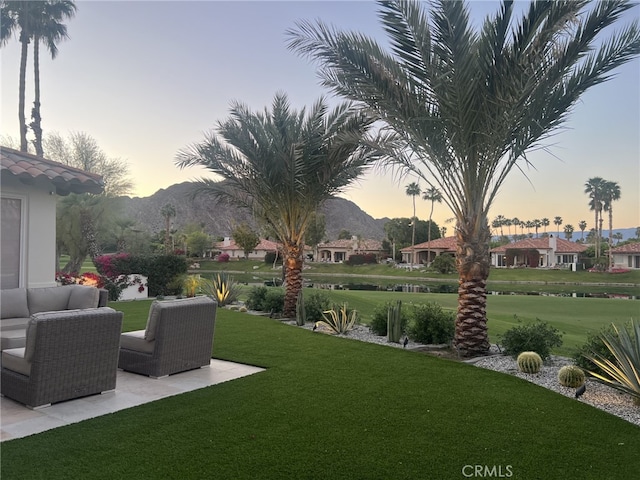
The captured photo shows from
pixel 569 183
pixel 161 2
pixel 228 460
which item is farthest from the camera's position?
pixel 569 183

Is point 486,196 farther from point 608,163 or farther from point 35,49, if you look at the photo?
point 35,49

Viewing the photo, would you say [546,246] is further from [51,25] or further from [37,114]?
[51,25]

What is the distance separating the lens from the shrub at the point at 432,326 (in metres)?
8.35

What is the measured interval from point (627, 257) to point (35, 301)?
66.9 metres

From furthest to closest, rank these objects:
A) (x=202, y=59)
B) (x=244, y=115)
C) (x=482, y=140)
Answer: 1. (x=202, y=59)
2. (x=244, y=115)
3. (x=482, y=140)

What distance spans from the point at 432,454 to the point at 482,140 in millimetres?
5350

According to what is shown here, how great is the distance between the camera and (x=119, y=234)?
1179 inches

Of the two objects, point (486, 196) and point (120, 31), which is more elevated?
point (120, 31)

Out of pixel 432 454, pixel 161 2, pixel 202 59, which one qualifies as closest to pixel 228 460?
pixel 432 454

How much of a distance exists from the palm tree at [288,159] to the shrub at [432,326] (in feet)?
13.4

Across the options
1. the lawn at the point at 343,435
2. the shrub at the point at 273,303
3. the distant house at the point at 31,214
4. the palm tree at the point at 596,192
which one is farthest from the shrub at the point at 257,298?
the palm tree at the point at 596,192

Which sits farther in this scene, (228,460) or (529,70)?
(529,70)

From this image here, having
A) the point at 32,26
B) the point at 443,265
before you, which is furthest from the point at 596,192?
the point at 32,26

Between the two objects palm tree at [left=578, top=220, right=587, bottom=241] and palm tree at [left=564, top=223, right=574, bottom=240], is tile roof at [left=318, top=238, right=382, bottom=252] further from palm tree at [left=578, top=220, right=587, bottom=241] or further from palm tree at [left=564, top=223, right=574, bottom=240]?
palm tree at [left=578, top=220, right=587, bottom=241]
